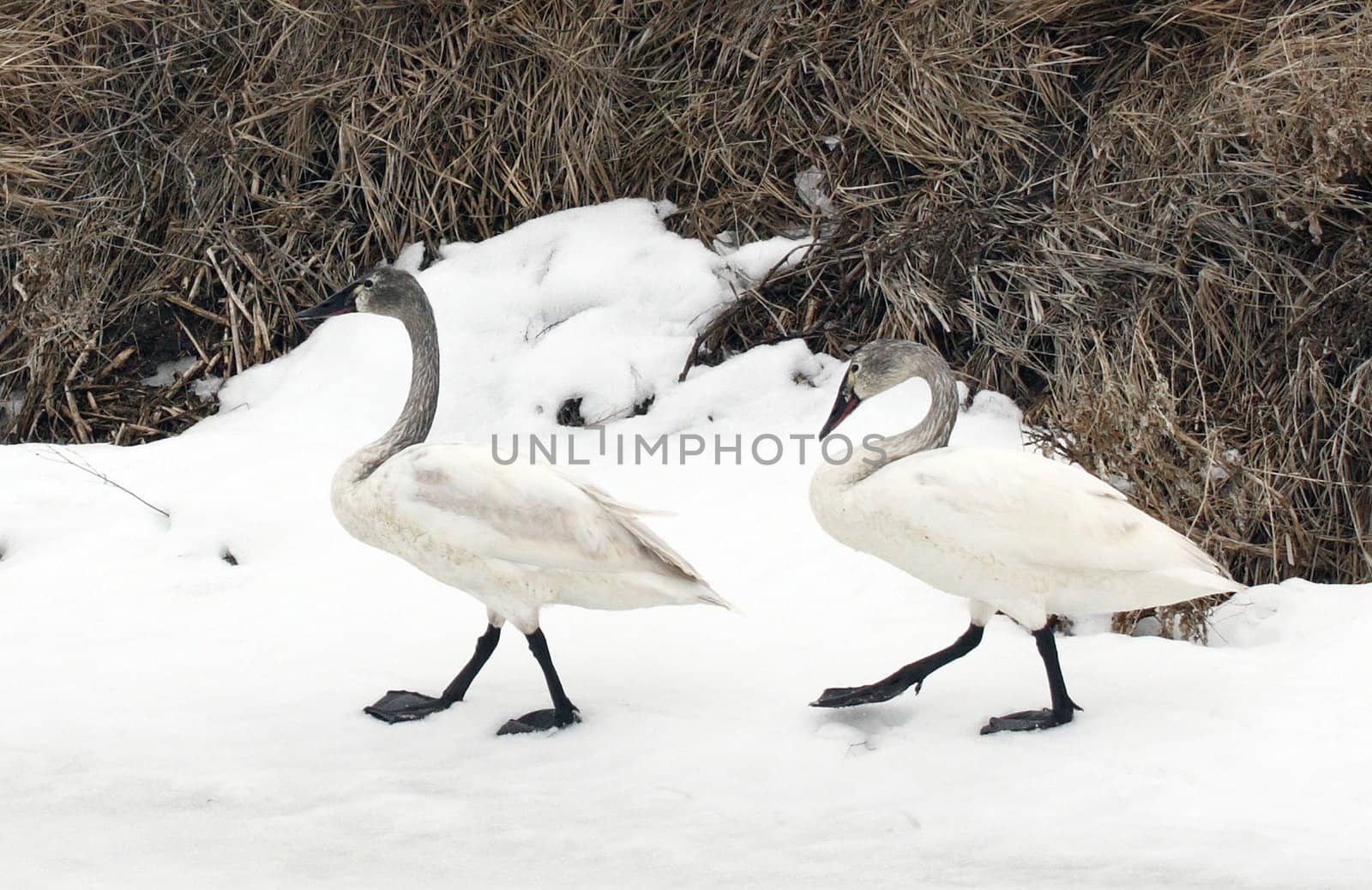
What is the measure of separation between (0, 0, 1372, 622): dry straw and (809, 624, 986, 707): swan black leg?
1.21 meters

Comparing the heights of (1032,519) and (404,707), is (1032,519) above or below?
above

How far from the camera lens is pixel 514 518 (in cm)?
323

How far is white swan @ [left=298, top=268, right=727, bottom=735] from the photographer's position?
3.23m

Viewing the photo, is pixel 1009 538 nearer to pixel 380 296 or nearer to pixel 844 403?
pixel 844 403

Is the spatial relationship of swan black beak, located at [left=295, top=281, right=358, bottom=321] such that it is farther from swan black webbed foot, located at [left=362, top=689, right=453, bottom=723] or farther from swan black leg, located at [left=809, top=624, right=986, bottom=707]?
swan black leg, located at [left=809, top=624, right=986, bottom=707]

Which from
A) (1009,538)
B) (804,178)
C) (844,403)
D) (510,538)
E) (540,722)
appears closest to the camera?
(1009,538)

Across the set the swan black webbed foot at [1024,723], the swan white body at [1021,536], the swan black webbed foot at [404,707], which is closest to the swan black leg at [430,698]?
the swan black webbed foot at [404,707]

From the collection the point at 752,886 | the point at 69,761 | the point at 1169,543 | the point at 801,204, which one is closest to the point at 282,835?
the point at 69,761

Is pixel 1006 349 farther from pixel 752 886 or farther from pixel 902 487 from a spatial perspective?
pixel 752 886

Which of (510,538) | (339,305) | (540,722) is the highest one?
(339,305)

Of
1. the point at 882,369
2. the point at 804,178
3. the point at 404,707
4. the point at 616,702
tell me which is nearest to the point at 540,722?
the point at 616,702

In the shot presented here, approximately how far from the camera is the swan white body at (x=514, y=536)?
10.6 feet

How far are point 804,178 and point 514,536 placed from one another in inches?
125

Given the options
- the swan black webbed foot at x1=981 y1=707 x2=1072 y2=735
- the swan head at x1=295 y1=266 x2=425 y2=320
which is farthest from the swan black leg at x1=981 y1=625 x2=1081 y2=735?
the swan head at x1=295 y1=266 x2=425 y2=320
